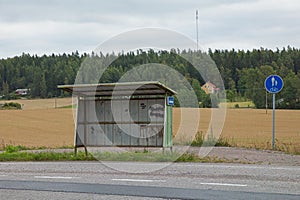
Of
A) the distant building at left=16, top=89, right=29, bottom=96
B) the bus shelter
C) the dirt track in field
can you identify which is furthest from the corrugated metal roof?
the distant building at left=16, top=89, right=29, bottom=96

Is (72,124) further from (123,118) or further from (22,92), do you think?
(22,92)

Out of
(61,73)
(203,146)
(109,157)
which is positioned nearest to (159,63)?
(203,146)

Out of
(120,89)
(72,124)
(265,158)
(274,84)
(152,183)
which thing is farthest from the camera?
(72,124)

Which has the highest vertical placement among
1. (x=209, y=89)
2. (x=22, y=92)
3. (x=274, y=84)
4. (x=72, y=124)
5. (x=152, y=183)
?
(x=22, y=92)

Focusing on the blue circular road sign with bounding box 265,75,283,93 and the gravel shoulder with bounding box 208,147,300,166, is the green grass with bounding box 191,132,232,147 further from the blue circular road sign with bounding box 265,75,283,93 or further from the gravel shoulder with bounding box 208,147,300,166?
the gravel shoulder with bounding box 208,147,300,166

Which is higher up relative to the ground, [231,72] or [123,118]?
[231,72]

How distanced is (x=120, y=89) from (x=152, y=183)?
7347mm

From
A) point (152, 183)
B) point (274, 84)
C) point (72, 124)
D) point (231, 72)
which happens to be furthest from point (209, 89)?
point (231, 72)

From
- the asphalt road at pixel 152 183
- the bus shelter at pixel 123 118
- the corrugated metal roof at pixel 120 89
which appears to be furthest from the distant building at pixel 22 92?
the asphalt road at pixel 152 183

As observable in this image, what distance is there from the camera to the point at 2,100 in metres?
90.4

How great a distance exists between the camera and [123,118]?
1805 cm

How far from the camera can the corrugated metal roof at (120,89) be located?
15.9m

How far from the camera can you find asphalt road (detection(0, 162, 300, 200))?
818 centimetres

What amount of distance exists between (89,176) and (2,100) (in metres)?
83.4
